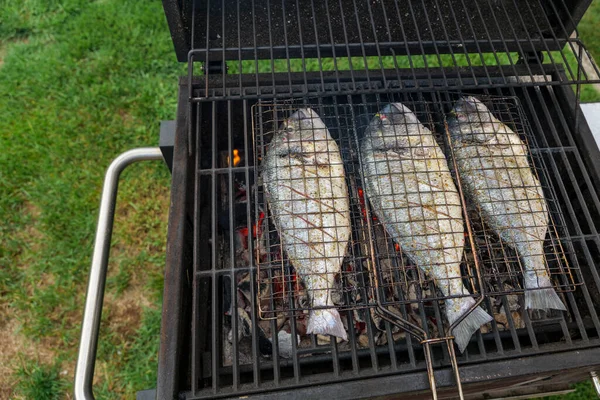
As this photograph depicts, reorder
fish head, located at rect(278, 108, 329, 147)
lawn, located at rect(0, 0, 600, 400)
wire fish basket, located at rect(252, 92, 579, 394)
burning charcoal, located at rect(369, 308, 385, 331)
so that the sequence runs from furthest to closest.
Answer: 1. lawn, located at rect(0, 0, 600, 400)
2. fish head, located at rect(278, 108, 329, 147)
3. burning charcoal, located at rect(369, 308, 385, 331)
4. wire fish basket, located at rect(252, 92, 579, 394)

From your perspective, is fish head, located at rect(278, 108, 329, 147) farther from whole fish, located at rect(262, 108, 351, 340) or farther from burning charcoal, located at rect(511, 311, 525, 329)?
burning charcoal, located at rect(511, 311, 525, 329)

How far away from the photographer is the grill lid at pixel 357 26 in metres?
2.47

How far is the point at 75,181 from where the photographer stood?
12.5 ft

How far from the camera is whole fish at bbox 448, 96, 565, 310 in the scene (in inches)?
82.4

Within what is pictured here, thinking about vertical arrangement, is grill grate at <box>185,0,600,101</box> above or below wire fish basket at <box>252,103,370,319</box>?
above

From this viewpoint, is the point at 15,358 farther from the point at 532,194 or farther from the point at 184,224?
the point at 532,194

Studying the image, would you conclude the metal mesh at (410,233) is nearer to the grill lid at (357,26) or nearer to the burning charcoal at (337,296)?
the burning charcoal at (337,296)

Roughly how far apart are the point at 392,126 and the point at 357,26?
0.61 m

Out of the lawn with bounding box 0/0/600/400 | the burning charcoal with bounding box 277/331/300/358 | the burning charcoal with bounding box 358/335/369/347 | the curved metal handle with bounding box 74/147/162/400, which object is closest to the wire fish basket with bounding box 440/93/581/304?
the burning charcoal with bounding box 358/335/369/347

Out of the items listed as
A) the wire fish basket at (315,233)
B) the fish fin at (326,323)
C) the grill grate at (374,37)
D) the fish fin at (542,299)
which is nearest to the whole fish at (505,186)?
the fish fin at (542,299)

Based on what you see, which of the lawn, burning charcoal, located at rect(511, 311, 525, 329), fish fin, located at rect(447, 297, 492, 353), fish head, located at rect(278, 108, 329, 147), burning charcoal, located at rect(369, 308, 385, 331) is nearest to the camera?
fish fin, located at rect(447, 297, 492, 353)

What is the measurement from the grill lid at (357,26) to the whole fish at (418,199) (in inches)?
19.7

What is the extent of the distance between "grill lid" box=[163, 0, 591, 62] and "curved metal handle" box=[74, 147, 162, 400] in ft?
2.55

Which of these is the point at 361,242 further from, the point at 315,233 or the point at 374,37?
the point at 374,37
